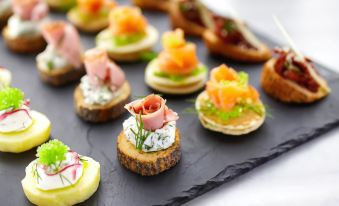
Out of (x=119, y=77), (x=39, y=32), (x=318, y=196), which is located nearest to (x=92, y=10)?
(x=39, y=32)

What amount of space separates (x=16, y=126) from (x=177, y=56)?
179cm

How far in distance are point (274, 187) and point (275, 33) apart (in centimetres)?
323

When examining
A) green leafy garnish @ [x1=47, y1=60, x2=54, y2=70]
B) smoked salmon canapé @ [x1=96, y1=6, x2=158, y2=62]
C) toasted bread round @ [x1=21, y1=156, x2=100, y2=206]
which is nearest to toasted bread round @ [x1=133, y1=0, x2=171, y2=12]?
smoked salmon canapé @ [x1=96, y1=6, x2=158, y2=62]

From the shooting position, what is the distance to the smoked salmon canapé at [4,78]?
5.97m

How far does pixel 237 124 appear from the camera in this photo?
537cm

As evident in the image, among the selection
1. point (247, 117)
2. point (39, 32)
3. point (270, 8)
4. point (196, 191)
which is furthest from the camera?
point (270, 8)

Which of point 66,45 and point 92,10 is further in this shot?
point 92,10

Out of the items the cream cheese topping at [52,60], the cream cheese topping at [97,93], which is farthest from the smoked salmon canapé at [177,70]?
the cream cheese topping at [52,60]

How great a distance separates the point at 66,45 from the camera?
20.3ft

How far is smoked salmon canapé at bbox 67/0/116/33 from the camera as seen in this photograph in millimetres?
7168

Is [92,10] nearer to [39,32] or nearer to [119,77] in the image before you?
[39,32]

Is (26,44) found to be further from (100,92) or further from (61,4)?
(100,92)

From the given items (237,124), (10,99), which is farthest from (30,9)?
(237,124)

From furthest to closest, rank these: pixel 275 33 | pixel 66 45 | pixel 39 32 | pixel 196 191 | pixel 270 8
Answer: pixel 270 8, pixel 275 33, pixel 39 32, pixel 66 45, pixel 196 191
